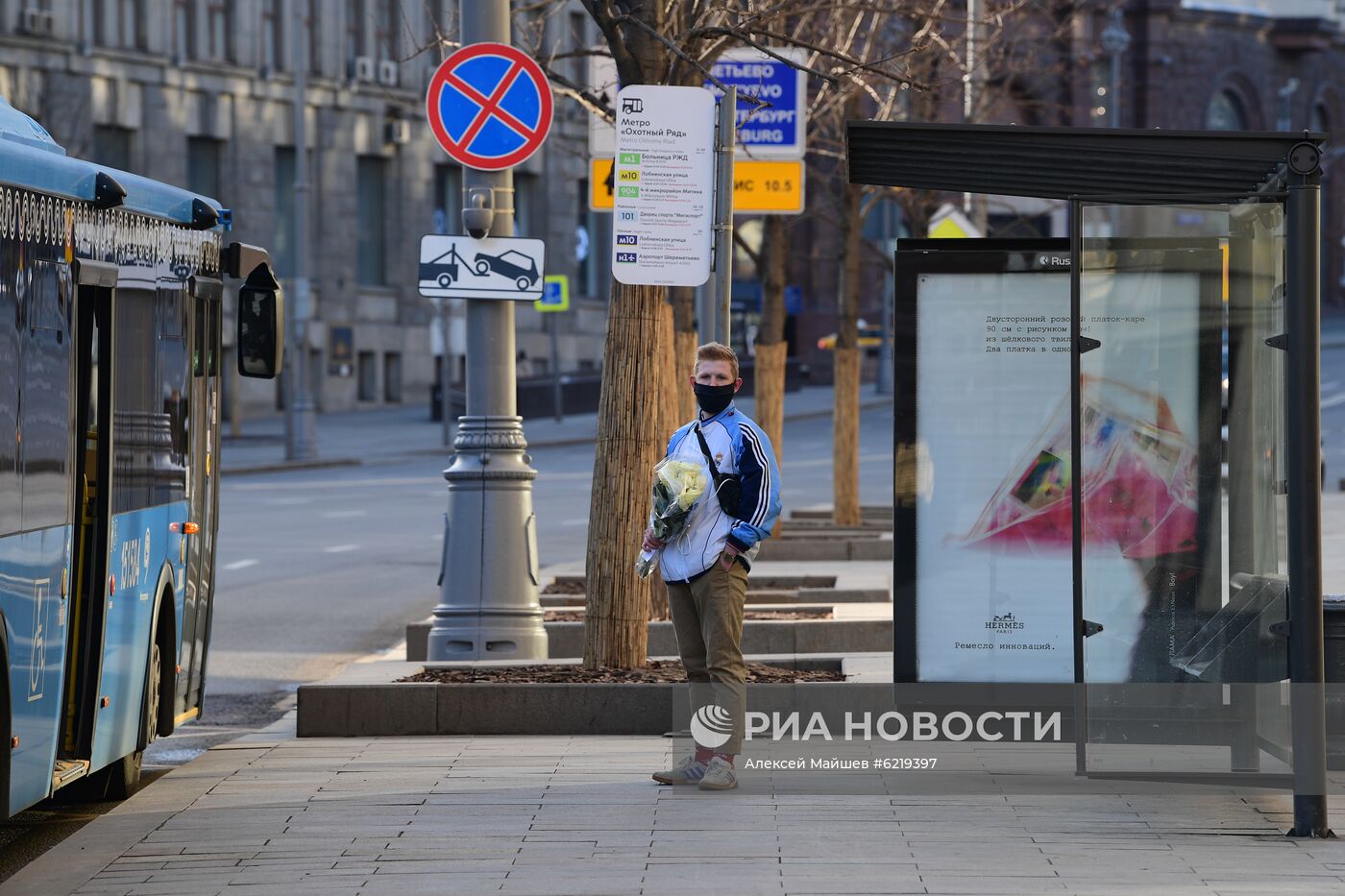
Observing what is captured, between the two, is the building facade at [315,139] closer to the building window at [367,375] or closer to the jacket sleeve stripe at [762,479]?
the building window at [367,375]

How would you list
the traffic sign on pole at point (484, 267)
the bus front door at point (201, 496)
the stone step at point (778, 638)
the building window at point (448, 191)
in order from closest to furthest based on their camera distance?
the bus front door at point (201, 496), the traffic sign on pole at point (484, 267), the stone step at point (778, 638), the building window at point (448, 191)

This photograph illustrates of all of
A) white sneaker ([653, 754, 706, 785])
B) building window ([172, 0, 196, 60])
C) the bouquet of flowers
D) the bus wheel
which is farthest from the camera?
building window ([172, 0, 196, 60])

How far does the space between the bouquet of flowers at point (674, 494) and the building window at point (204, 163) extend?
46.6 m

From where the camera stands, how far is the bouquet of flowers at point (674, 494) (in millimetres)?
8523

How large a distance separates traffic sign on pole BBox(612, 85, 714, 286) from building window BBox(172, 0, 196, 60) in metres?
43.4

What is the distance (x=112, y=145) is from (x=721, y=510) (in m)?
44.8

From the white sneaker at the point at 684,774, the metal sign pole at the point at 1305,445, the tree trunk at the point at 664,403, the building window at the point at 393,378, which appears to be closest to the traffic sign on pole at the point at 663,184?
the tree trunk at the point at 664,403

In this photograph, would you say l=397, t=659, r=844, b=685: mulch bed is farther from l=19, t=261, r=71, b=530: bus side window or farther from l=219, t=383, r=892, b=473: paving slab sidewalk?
l=219, t=383, r=892, b=473: paving slab sidewalk

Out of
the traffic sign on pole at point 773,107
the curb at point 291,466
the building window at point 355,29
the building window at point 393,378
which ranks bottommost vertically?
the curb at point 291,466

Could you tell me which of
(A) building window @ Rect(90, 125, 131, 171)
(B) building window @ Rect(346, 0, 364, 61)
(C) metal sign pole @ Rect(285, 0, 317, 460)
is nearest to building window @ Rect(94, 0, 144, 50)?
(A) building window @ Rect(90, 125, 131, 171)

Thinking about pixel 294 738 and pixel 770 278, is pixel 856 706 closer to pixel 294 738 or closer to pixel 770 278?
pixel 294 738

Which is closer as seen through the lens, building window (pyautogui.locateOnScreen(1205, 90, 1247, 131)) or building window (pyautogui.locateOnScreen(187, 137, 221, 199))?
building window (pyautogui.locateOnScreen(187, 137, 221, 199))

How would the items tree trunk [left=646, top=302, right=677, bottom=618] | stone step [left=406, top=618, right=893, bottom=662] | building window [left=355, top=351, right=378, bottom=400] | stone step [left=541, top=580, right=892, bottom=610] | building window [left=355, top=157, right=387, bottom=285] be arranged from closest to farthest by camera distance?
tree trunk [left=646, top=302, right=677, bottom=618] < stone step [left=406, top=618, right=893, bottom=662] < stone step [left=541, top=580, right=892, bottom=610] < building window [left=355, top=157, right=387, bottom=285] < building window [left=355, top=351, right=378, bottom=400]

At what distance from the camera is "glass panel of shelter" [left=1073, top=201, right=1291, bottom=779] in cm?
859
